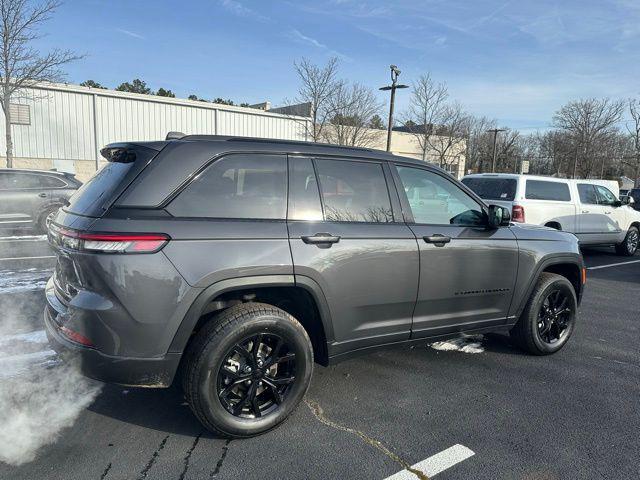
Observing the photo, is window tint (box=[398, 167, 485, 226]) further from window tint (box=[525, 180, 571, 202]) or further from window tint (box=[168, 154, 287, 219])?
window tint (box=[525, 180, 571, 202])

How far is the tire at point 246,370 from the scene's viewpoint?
8.92ft

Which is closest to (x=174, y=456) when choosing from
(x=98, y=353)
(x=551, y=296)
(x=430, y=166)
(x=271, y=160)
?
(x=98, y=353)

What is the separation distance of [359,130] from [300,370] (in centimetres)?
2663

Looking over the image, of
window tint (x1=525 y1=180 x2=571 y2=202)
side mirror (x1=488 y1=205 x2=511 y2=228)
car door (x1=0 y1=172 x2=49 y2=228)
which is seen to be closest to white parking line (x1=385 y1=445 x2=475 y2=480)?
side mirror (x1=488 y1=205 x2=511 y2=228)

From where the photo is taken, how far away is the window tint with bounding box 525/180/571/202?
919 cm

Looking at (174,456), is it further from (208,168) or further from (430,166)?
(430,166)

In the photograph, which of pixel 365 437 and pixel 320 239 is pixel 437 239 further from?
pixel 365 437

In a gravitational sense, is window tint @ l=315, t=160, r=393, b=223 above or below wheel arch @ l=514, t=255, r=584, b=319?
above

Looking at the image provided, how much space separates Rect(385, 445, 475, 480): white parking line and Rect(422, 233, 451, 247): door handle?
1385 millimetres

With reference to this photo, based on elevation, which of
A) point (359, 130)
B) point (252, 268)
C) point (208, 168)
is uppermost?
point (359, 130)

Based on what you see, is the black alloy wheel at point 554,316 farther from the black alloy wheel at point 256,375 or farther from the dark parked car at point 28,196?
the dark parked car at point 28,196

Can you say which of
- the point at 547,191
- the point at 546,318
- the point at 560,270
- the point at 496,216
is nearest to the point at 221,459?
the point at 496,216

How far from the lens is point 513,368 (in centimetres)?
412

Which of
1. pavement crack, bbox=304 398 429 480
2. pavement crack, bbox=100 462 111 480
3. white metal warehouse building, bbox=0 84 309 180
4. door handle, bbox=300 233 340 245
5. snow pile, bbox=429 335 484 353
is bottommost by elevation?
pavement crack, bbox=100 462 111 480
